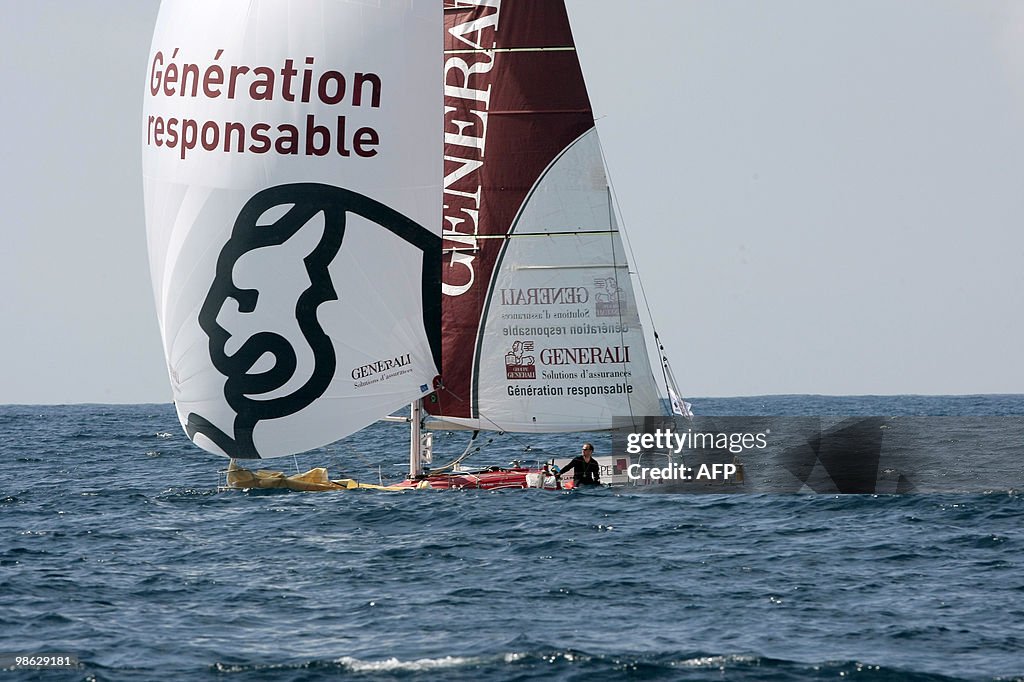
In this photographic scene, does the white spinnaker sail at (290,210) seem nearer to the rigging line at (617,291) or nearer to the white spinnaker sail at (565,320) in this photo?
the white spinnaker sail at (565,320)

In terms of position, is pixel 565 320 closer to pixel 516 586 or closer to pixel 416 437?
pixel 416 437

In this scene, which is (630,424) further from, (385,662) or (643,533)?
(385,662)

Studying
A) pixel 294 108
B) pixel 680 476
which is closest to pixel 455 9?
pixel 294 108

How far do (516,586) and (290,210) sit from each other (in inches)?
355

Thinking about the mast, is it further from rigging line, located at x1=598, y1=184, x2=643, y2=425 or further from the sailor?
rigging line, located at x1=598, y1=184, x2=643, y2=425

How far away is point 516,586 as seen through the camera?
1608 centimetres

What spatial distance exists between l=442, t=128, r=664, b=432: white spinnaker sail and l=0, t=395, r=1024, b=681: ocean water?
163cm

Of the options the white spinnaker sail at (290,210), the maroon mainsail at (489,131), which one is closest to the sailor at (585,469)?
the maroon mainsail at (489,131)

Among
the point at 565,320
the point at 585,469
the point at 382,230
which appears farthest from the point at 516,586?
the point at 382,230

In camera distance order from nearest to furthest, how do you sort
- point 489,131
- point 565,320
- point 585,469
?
point 585,469, point 565,320, point 489,131

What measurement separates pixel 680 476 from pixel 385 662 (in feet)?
41.5

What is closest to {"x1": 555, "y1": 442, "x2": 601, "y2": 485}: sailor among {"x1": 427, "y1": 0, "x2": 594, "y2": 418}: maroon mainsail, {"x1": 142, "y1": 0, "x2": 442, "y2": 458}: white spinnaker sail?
{"x1": 427, "y1": 0, "x2": 594, "y2": 418}: maroon mainsail

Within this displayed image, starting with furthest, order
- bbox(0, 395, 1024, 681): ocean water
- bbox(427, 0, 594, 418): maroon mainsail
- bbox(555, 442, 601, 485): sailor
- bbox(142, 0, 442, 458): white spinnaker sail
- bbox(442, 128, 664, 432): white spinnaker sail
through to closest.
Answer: bbox(427, 0, 594, 418): maroon mainsail < bbox(442, 128, 664, 432): white spinnaker sail < bbox(555, 442, 601, 485): sailor < bbox(142, 0, 442, 458): white spinnaker sail < bbox(0, 395, 1024, 681): ocean water

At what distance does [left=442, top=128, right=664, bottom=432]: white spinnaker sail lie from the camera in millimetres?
23375
